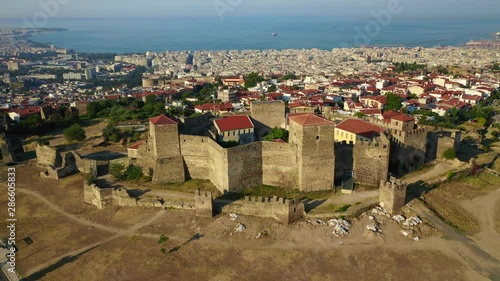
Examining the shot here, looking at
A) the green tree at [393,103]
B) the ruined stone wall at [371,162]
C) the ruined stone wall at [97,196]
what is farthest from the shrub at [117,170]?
the green tree at [393,103]

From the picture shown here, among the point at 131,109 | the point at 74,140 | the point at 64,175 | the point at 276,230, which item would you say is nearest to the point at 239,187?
the point at 276,230

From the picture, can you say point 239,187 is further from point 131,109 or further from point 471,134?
point 131,109

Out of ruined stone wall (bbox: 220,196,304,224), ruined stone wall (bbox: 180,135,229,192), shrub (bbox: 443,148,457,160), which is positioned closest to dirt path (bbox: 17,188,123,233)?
ruined stone wall (bbox: 220,196,304,224)

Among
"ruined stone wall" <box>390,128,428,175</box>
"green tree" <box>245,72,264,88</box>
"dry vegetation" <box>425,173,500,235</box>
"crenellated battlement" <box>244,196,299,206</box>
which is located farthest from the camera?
"green tree" <box>245,72,264,88</box>

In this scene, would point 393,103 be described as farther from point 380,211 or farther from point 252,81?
point 252,81

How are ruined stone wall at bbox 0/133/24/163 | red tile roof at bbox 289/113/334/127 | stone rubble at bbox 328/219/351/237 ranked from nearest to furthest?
stone rubble at bbox 328/219/351/237
red tile roof at bbox 289/113/334/127
ruined stone wall at bbox 0/133/24/163

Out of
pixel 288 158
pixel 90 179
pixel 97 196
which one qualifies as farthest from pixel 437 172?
pixel 90 179

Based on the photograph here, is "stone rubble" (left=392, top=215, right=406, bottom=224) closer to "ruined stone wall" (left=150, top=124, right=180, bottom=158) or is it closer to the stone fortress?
the stone fortress
